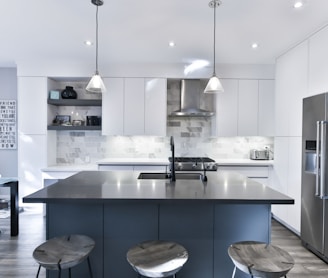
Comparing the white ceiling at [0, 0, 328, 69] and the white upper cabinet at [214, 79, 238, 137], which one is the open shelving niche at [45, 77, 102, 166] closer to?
the white ceiling at [0, 0, 328, 69]

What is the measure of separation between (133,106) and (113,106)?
0.36 meters

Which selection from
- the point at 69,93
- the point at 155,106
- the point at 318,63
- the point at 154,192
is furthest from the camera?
the point at 69,93

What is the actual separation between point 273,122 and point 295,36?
1.62m

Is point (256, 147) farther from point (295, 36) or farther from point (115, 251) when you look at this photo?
point (115, 251)

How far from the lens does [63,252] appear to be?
5.26 feet

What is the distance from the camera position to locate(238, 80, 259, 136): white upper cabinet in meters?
4.47

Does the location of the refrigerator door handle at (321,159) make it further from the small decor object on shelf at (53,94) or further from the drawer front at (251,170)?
the small decor object on shelf at (53,94)

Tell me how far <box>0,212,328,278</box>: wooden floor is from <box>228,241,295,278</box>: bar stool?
1.21 meters

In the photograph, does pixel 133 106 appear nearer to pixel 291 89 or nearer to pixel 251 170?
pixel 251 170

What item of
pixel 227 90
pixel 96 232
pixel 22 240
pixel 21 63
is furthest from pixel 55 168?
pixel 227 90

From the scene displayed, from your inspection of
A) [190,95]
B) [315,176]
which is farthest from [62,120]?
[315,176]

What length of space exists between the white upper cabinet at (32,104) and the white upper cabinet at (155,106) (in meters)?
1.79

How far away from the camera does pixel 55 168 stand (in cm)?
426

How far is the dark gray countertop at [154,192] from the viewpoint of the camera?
1703 mm
